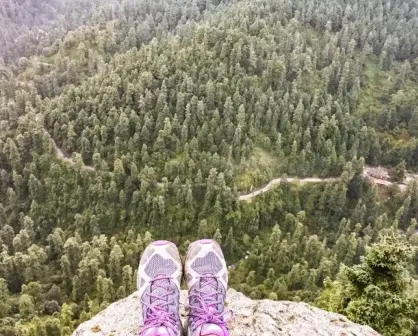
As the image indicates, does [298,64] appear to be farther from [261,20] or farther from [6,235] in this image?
[6,235]

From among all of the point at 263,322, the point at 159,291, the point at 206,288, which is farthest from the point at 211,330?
the point at 159,291

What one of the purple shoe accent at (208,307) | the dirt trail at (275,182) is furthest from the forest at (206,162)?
the purple shoe accent at (208,307)

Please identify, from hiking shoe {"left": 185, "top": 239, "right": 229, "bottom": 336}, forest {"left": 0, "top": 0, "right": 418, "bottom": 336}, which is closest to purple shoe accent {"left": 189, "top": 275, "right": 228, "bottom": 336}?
hiking shoe {"left": 185, "top": 239, "right": 229, "bottom": 336}

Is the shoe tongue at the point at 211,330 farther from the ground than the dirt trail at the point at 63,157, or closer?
farther from the ground

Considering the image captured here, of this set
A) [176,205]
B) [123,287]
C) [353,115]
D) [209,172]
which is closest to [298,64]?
[353,115]

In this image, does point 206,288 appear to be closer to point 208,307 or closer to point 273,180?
point 208,307

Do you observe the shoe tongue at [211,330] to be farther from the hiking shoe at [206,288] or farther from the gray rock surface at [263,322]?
the gray rock surface at [263,322]
